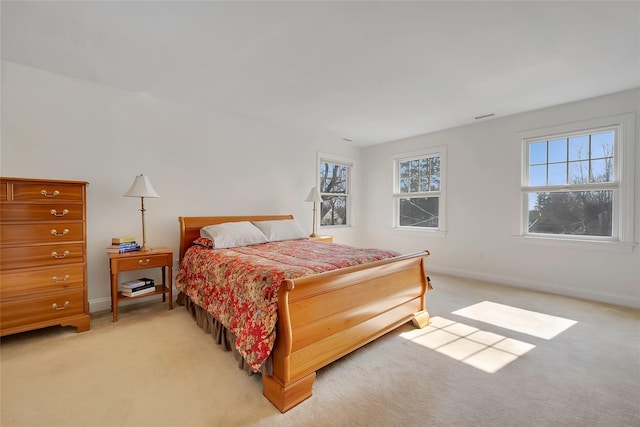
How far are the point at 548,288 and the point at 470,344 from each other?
85.7 inches

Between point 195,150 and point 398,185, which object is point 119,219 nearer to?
point 195,150

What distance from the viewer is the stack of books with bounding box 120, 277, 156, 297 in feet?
Result: 9.24

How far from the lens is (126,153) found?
3098 millimetres

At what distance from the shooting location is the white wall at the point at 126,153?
262 centimetres

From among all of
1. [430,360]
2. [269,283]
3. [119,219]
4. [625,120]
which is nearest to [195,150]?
[119,219]

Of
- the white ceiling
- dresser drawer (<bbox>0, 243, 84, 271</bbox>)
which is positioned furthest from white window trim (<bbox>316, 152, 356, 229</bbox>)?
dresser drawer (<bbox>0, 243, 84, 271</bbox>)

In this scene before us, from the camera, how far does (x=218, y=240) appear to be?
3.04 metres

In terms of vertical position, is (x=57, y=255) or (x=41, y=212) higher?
(x=41, y=212)

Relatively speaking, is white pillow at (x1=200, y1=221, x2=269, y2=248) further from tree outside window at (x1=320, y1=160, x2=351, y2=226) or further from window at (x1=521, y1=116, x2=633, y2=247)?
window at (x1=521, y1=116, x2=633, y2=247)

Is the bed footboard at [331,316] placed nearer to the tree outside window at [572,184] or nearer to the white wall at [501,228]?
the white wall at [501,228]

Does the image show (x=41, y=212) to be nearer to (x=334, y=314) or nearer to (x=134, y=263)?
(x=134, y=263)

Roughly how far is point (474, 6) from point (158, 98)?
3231mm

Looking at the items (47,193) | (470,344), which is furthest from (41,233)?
(470,344)

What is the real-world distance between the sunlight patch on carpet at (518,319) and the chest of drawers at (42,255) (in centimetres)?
358
